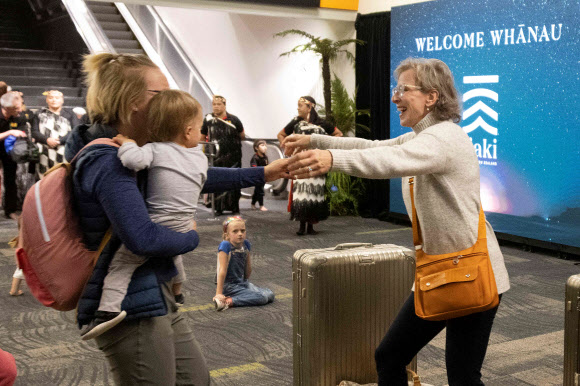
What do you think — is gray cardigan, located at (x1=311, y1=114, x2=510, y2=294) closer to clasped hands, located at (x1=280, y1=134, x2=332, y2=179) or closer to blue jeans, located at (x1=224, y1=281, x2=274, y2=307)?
clasped hands, located at (x1=280, y1=134, x2=332, y2=179)

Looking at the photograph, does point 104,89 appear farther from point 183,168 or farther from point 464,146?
point 464,146

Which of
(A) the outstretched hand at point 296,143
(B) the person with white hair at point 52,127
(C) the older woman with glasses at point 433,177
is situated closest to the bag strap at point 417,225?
(C) the older woman with glasses at point 433,177

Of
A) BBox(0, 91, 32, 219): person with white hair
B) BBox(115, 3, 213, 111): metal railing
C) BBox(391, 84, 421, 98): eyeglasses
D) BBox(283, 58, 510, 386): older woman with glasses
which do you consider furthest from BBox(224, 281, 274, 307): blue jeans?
BBox(115, 3, 213, 111): metal railing

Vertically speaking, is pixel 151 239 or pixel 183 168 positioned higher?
pixel 183 168

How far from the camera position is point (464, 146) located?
91.7 inches

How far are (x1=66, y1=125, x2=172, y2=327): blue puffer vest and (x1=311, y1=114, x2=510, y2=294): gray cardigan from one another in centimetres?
69

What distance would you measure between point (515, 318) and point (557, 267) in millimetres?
2113

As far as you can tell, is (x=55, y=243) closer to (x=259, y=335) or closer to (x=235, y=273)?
(x=259, y=335)

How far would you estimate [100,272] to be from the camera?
1.86m

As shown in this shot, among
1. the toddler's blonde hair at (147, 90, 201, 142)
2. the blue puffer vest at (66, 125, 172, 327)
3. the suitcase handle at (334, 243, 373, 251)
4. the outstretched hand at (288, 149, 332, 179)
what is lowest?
the suitcase handle at (334, 243, 373, 251)

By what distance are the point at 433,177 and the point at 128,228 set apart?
1051 millimetres

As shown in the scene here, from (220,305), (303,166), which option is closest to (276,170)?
(303,166)

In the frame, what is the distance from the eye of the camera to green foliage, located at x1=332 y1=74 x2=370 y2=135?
10500mm

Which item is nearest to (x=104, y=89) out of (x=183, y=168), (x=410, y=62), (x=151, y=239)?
(x=183, y=168)
